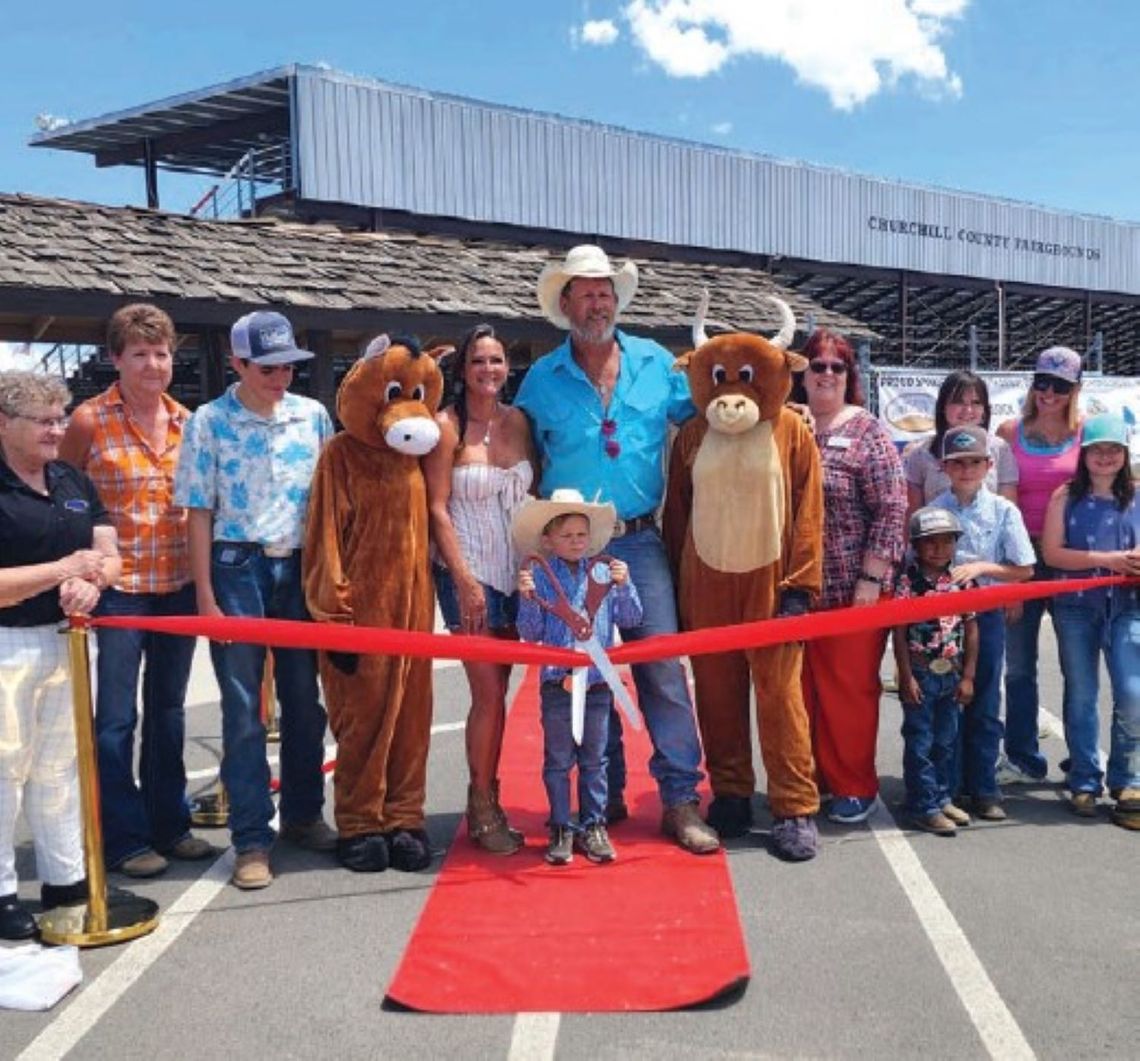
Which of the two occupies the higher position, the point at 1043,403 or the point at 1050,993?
the point at 1043,403

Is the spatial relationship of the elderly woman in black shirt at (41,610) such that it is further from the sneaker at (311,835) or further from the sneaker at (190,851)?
the sneaker at (311,835)

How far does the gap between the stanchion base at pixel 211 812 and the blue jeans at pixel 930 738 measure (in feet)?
9.24

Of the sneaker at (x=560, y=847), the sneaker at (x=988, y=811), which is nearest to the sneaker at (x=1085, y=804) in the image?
the sneaker at (x=988, y=811)

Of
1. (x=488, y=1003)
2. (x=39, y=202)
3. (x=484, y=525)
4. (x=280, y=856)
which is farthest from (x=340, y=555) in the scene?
(x=39, y=202)

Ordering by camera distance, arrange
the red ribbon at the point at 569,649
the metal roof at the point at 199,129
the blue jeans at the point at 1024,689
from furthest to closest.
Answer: the metal roof at the point at 199,129 < the blue jeans at the point at 1024,689 < the red ribbon at the point at 569,649

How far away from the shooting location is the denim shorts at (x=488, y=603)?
4.23 meters

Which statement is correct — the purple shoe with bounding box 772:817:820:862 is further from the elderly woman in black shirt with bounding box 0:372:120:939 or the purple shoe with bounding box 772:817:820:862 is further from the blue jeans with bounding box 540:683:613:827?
the elderly woman in black shirt with bounding box 0:372:120:939

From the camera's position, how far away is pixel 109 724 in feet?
13.2

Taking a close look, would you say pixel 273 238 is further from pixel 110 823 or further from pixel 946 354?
pixel 946 354

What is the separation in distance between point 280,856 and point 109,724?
83 cm

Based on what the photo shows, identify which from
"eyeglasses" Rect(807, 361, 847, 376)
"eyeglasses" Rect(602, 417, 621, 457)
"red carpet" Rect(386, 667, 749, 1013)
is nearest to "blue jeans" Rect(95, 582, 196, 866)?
"red carpet" Rect(386, 667, 749, 1013)

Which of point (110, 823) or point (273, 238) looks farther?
point (273, 238)

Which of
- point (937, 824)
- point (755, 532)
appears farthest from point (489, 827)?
point (937, 824)

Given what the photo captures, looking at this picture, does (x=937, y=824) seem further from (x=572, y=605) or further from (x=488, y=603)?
(x=488, y=603)
